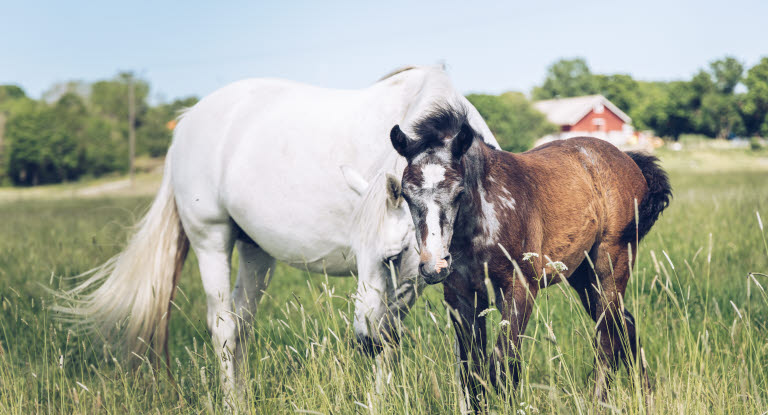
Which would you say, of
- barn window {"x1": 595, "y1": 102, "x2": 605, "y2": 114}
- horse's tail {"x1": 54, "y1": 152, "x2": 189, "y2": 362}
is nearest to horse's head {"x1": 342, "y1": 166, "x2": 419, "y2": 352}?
horse's tail {"x1": 54, "y1": 152, "x2": 189, "y2": 362}

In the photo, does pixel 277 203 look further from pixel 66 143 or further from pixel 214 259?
pixel 66 143

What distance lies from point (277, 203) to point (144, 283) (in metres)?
1.43

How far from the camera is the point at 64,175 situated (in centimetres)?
6012

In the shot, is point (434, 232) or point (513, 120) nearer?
point (434, 232)

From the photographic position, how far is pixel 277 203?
340 centimetres

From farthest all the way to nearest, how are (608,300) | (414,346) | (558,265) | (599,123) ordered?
(599,123) < (414,346) < (608,300) < (558,265)

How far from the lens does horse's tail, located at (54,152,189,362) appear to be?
399 cm

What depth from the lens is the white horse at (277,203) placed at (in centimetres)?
253

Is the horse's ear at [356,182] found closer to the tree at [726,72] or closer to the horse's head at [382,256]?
the horse's head at [382,256]

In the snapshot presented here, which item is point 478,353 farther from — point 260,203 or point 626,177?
point 260,203

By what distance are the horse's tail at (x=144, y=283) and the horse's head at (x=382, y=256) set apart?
2019 mm

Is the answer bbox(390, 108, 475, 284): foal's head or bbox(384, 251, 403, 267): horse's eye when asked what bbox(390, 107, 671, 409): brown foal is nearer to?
bbox(390, 108, 475, 284): foal's head

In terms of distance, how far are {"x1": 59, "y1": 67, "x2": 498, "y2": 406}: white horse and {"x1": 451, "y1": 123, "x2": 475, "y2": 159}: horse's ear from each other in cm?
52

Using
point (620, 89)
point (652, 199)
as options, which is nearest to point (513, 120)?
point (620, 89)
